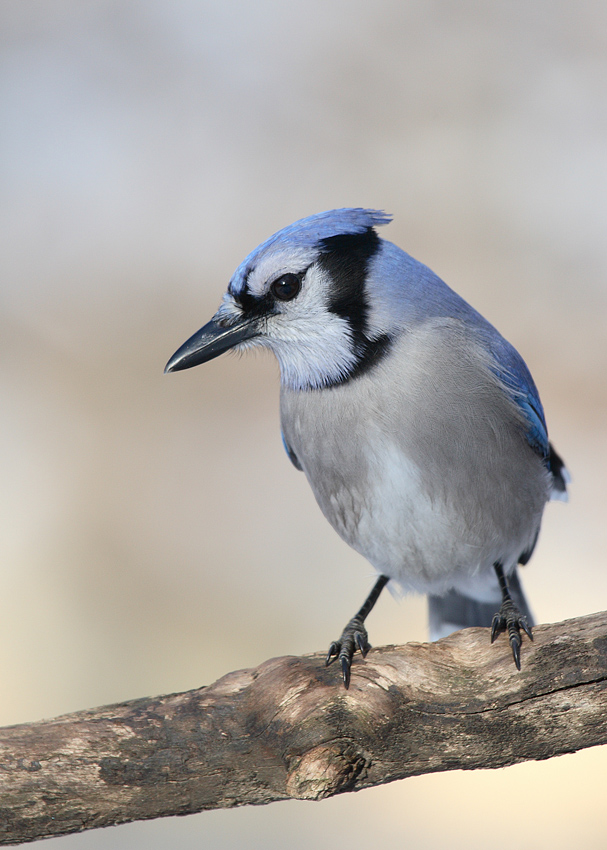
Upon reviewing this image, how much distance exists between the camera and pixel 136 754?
5.46ft

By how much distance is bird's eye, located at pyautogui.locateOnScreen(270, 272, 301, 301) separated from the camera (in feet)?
6.23

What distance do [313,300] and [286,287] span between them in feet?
0.22

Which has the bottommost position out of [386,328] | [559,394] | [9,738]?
[9,738]

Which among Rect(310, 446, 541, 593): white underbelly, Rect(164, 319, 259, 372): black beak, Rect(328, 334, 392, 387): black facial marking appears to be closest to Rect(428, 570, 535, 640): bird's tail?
Rect(310, 446, 541, 593): white underbelly

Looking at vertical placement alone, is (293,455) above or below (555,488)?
above

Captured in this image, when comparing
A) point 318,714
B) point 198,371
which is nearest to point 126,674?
point 198,371

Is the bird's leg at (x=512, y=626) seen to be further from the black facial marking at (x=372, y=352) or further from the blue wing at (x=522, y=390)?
the black facial marking at (x=372, y=352)

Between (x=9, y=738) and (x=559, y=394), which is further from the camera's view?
(x=559, y=394)

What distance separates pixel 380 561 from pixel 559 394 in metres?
1.99

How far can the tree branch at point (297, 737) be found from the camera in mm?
1602

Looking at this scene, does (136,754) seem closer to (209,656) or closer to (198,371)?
(209,656)

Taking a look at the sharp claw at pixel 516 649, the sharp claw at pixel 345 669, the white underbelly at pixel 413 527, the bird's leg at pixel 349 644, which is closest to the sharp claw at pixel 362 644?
the bird's leg at pixel 349 644

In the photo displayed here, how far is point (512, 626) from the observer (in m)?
1.77

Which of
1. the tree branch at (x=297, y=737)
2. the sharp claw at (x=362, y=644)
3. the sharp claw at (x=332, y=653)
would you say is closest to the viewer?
the tree branch at (x=297, y=737)
